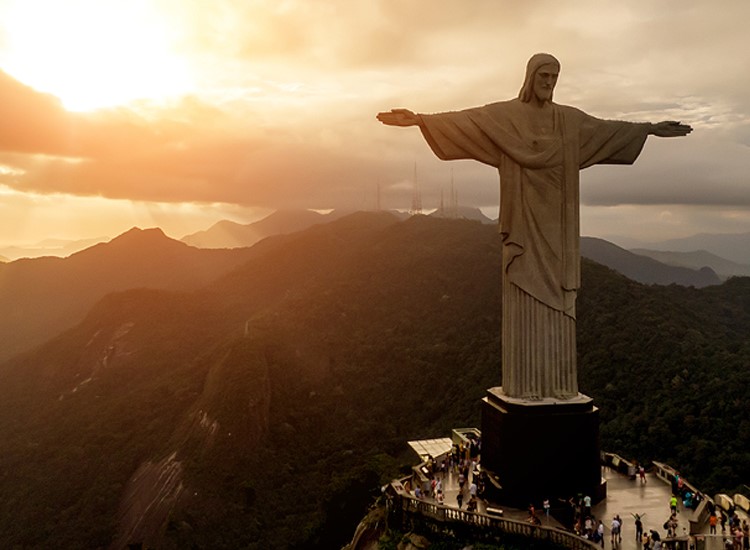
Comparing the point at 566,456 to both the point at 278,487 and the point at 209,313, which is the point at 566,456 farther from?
the point at 209,313

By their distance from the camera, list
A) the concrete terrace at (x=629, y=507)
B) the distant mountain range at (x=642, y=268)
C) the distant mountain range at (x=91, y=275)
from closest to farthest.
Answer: the concrete terrace at (x=629, y=507) < the distant mountain range at (x=642, y=268) < the distant mountain range at (x=91, y=275)

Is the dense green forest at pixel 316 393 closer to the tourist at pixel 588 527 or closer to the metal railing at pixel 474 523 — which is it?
Answer: the tourist at pixel 588 527

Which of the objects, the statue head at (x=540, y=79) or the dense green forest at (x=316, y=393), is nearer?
the statue head at (x=540, y=79)

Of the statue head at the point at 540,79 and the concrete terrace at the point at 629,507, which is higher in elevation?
the statue head at the point at 540,79

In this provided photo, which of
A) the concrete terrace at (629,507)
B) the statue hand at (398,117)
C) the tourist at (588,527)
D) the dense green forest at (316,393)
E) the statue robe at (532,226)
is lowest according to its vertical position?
the dense green forest at (316,393)

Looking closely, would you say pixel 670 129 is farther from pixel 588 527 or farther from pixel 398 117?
pixel 588 527

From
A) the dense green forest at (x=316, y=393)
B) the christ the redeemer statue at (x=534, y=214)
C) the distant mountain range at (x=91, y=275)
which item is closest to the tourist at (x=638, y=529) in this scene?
the christ the redeemer statue at (x=534, y=214)
